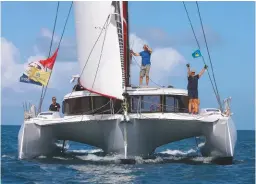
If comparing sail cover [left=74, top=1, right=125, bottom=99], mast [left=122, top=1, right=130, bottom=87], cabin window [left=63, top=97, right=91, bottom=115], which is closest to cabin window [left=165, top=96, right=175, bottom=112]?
mast [left=122, top=1, right=130, bottom=87]

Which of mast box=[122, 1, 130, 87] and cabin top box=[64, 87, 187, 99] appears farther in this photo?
mast box=[122, 1, 130, 87]

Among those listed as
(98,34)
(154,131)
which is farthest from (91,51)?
(154,131)

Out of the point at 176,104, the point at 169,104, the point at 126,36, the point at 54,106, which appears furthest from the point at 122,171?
the point at 54,106

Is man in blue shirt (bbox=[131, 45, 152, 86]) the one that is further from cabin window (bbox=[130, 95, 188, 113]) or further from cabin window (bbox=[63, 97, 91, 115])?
cabin window (bbox=[63, 97, 91, 115])

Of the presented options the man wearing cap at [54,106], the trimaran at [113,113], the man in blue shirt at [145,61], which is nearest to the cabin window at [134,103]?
the trimaran at [113,113]

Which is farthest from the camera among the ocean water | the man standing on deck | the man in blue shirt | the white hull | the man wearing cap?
the man wearing cap

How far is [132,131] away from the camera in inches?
627

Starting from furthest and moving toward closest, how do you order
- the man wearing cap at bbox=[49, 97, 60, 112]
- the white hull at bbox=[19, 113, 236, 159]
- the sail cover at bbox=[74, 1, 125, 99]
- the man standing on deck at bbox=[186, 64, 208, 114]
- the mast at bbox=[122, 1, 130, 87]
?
the man wearing cap at bbox=[49, 97, 60, 112] < the mast at bbox=[122, 1, 130, 87] < the man standing on deck at bbox=[186, 64, 208, 114] < the white hull at bbox=[19, 113, 236, 159] < the sail cover at bbox=[74, 1, 125, 99]

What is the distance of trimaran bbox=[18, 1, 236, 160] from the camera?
15.5 m

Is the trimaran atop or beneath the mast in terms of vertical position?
beneath

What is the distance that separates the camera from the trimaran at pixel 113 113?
15516 mm

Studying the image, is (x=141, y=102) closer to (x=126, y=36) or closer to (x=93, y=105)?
(x=93, y=105)

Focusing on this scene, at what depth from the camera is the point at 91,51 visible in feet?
51.3

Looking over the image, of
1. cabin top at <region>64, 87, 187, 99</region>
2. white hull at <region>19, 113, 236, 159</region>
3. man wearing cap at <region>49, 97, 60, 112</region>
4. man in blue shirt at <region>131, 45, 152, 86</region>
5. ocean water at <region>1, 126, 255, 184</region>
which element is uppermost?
man in blue shirt at <region>131, 45, 152, 86</region>
